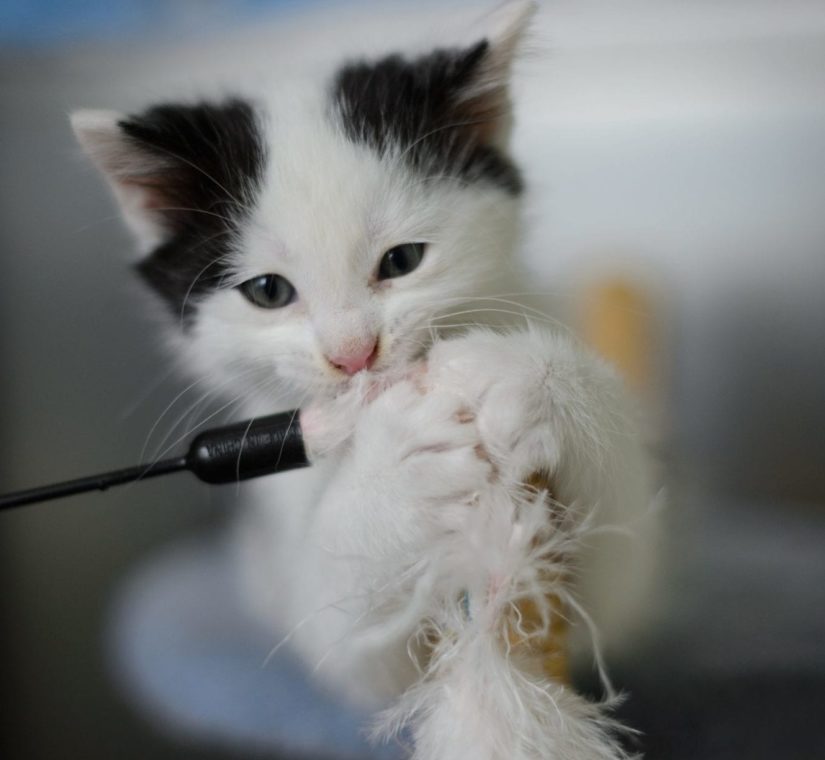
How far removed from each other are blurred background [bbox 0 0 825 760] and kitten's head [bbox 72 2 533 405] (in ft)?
1.36

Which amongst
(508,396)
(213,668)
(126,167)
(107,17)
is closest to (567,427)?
(508,396)

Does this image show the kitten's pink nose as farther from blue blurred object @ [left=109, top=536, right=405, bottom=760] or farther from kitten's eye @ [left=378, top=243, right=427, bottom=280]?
blue blurred object @ [left=109, top=536, right=405, bottom=760]

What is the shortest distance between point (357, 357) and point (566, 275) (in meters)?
0.75

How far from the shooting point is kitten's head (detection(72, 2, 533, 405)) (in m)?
0.73

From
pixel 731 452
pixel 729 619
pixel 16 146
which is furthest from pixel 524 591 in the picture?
pixel 16 146

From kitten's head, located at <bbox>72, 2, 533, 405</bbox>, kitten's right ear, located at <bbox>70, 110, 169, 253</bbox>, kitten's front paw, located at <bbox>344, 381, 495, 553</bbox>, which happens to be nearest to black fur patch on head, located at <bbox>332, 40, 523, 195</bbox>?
kitten's head, located at <bbox>72, 2, 533, 405</bbox>

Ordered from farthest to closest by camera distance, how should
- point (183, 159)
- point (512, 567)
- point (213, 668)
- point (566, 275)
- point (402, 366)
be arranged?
1. point (566, 275)
2. point (213, 668)
3. point (183, 159)
4. point (402, 366)
5. point (512, 567)

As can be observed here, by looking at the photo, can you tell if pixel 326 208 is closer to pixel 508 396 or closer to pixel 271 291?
pixel 271 291

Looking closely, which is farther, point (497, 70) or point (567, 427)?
point (497, 70)

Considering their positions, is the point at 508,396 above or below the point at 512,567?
above

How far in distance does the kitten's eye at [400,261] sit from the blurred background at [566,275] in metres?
0.49

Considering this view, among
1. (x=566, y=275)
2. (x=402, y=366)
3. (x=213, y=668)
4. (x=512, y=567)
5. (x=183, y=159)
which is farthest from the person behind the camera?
(x=566, y=275)

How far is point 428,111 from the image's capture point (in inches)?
33.8

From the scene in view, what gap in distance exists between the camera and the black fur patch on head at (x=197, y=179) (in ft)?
2.69
